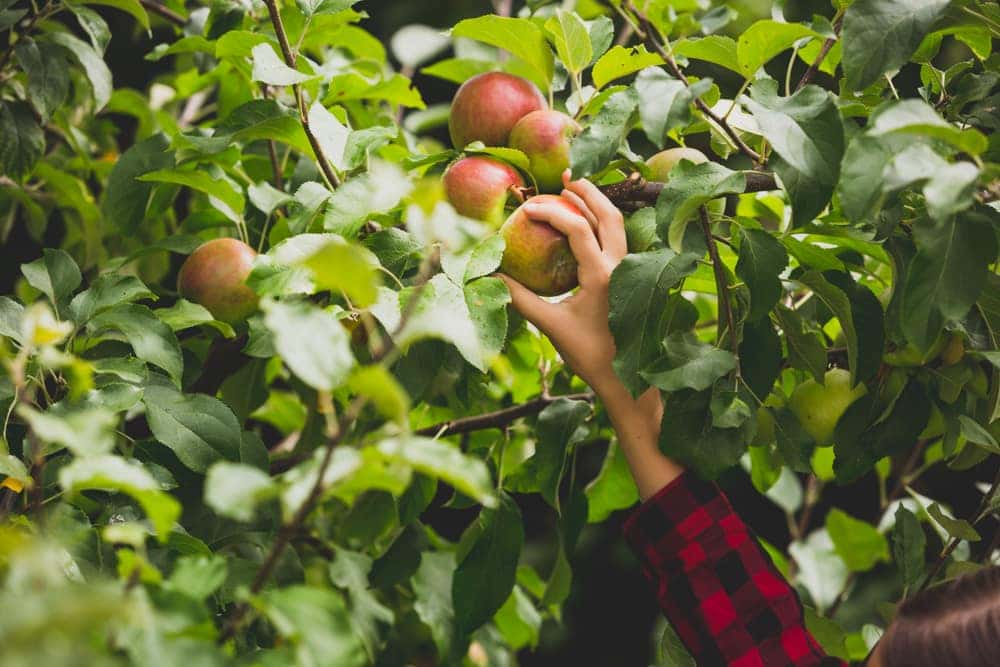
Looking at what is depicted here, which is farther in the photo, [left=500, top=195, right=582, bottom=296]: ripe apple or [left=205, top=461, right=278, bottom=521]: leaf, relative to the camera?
[left=500, top=195, right=582, bottom=296]: ripe apple

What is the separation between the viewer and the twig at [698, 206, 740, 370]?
741 mm

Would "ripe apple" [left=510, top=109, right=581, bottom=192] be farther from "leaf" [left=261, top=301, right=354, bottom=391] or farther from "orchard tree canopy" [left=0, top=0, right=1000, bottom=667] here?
"leaf" [left=261, top=301, right=354, bottom=391]

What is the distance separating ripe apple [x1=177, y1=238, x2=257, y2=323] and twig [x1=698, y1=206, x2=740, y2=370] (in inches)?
16.8

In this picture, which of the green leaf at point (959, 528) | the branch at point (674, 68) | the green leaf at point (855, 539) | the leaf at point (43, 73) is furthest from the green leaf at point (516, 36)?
the green leaf at point (855, 539)

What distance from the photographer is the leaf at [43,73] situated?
994 millimetres

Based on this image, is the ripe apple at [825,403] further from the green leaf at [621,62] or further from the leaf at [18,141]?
the leaf at [18,141]

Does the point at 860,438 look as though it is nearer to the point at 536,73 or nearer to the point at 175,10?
the point at 536,73

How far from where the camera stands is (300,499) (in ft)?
1.45

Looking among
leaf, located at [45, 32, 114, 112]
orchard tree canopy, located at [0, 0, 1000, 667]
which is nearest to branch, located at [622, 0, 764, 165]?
orchard tree canopy, located at [0, 0, 1000, 667]

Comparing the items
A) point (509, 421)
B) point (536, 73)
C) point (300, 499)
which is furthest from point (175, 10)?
point (300, 499)

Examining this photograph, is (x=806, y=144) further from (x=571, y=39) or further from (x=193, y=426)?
(x=193, y=426)

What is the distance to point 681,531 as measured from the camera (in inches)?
33.3

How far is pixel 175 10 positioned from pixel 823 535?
3.89 ft

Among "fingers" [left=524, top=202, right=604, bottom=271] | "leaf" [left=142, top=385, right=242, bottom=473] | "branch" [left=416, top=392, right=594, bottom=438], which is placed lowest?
"branch" [left=416, top=392, right=594, bottom=438]
